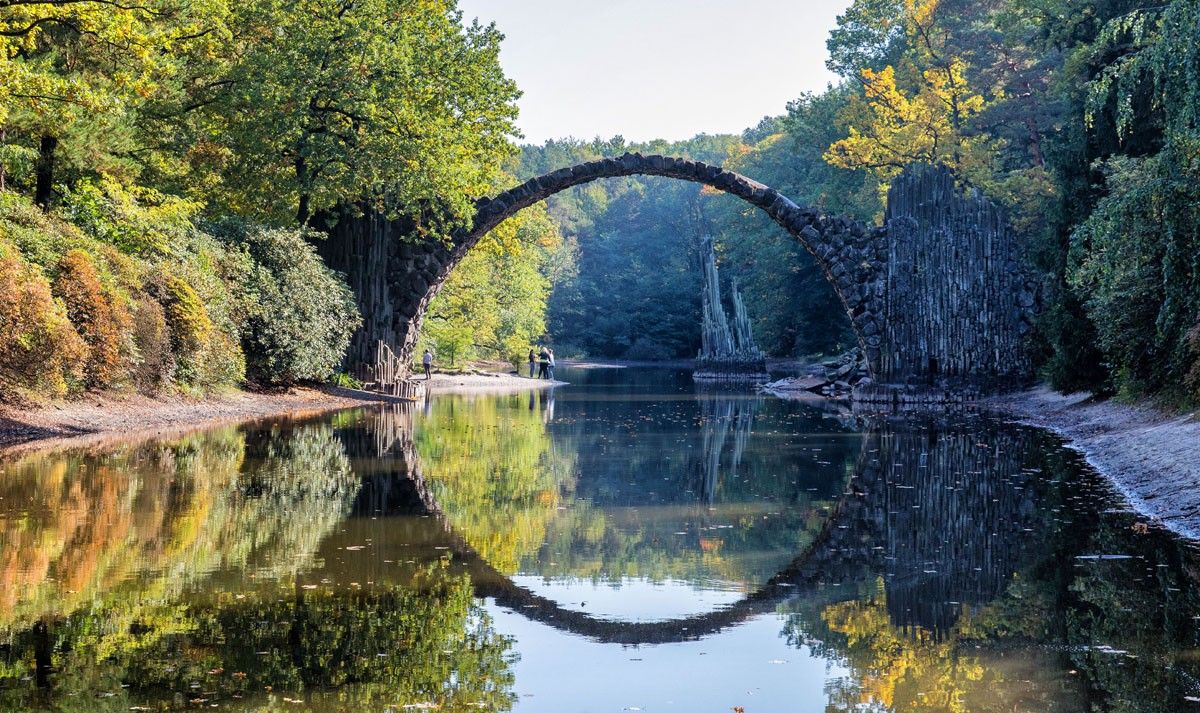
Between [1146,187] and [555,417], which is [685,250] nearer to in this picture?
[555,417]

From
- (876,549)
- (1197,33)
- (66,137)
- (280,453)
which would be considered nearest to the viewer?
(876,549)

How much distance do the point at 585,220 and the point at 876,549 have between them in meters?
94.9

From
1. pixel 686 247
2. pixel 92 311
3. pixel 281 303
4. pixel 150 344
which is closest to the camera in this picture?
pixel 92 311

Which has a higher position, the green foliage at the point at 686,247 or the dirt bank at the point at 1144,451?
the green foliage at the point at 686,247

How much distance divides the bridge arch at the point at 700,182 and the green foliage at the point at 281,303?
8.75 feet

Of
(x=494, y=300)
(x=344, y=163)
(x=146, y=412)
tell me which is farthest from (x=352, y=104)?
(x=494, y=300)

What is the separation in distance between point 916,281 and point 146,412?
16.9 m

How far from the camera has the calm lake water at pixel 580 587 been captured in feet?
17.7

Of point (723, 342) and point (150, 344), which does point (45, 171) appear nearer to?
point (150, 344)

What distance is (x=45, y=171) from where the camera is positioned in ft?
70.0

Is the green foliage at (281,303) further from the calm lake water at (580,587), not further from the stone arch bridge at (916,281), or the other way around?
the calm lake water at (580,587)

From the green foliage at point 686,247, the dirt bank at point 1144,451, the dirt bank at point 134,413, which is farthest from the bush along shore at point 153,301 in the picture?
the green foliage at point 686,247

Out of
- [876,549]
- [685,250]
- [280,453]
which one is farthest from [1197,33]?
[685,250]

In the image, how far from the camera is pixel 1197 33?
39.3ft
